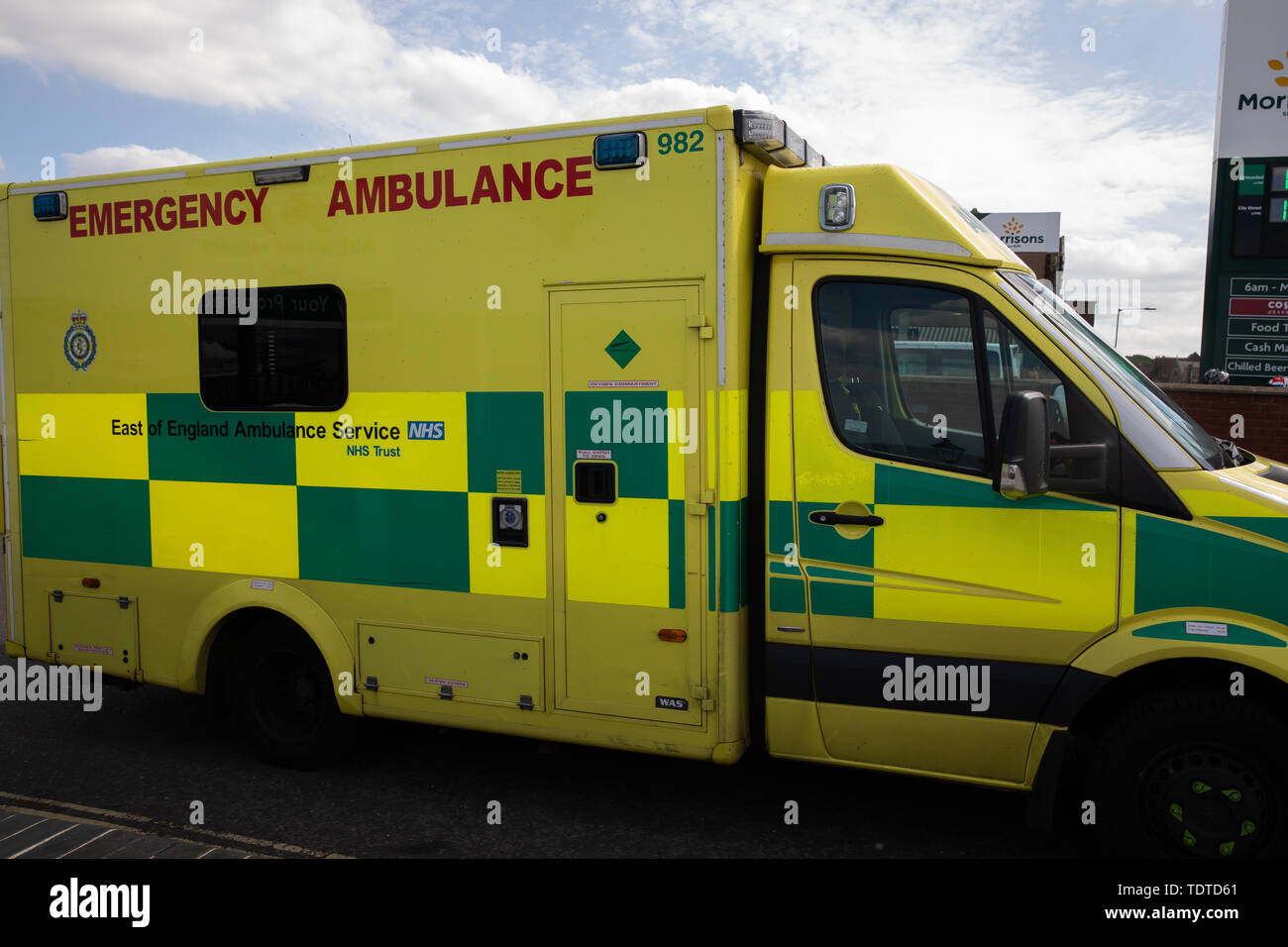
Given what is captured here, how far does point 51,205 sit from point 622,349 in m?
3.23

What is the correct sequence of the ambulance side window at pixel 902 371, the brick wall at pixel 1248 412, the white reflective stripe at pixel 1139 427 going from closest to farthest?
the white reflective stripe at pixel 1139 427 → the ambulance side window at pixel 902 371 → the brick wall at pixel 1248 412

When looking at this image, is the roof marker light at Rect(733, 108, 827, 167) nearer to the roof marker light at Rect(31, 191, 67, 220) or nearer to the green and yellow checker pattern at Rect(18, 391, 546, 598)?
the green and yellow checker pattern at Rect(18, 391, 546, 598)

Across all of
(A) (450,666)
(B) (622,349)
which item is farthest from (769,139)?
(A) (450,666)

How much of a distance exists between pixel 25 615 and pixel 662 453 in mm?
3686

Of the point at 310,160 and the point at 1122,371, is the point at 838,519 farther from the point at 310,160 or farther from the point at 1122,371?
the point at 310,160

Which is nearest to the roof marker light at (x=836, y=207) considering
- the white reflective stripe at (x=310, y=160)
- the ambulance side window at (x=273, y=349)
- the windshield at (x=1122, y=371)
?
the windshield at (x=1122, y=371)

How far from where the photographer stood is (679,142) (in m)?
4.07

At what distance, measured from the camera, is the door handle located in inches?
154

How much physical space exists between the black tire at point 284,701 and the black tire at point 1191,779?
3355 millimetres

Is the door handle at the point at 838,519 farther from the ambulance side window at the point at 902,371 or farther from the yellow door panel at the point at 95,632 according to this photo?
the yellow door panel at the point at 95,632

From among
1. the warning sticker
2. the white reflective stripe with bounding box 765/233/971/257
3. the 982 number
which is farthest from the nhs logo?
the white reflective stripe with bounding box 765/233/971/257

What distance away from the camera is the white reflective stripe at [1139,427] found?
11.9 ft

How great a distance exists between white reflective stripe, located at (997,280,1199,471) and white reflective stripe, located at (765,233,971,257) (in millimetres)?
469

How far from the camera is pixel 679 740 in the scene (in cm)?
417
